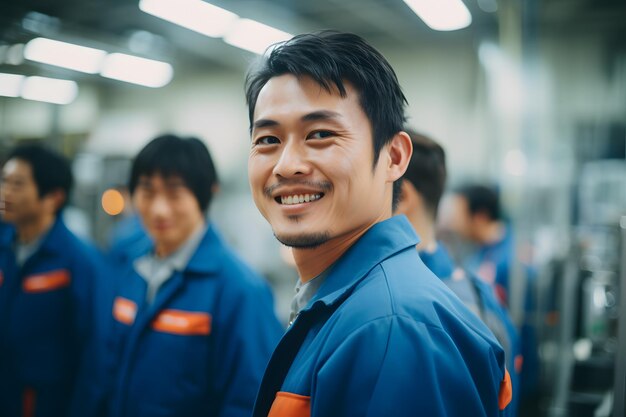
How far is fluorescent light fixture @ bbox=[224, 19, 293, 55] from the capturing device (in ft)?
10.2

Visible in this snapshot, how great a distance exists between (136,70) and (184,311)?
2.80 m

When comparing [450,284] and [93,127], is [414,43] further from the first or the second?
[450,284]

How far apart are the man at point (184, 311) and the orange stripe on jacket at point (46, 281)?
0.40 meters

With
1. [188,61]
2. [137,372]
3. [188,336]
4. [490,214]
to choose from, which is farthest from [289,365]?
[188,61]

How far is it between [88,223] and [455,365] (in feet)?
13.0

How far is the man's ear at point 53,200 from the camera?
2.17 meters

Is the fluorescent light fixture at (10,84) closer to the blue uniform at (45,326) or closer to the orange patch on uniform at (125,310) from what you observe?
the blue uniform at (45,326)

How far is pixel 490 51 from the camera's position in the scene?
4.53 m

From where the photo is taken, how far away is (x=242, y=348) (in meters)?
1.44

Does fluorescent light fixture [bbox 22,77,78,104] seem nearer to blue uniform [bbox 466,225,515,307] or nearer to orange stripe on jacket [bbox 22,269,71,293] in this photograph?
orange stripe on jacket [bbox 22,269,71,293]

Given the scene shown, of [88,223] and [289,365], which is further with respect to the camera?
[88,223]

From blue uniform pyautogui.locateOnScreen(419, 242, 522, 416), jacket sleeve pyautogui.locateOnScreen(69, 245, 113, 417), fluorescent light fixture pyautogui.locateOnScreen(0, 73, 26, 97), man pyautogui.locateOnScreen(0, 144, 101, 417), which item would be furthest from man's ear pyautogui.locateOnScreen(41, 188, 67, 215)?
blue uniform pyautogui.locateOnScreen(419, 242, 522, 416)

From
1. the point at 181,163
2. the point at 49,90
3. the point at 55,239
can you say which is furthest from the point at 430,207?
the point at 49,90

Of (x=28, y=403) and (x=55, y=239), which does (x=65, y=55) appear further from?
(x=28, y=403)
